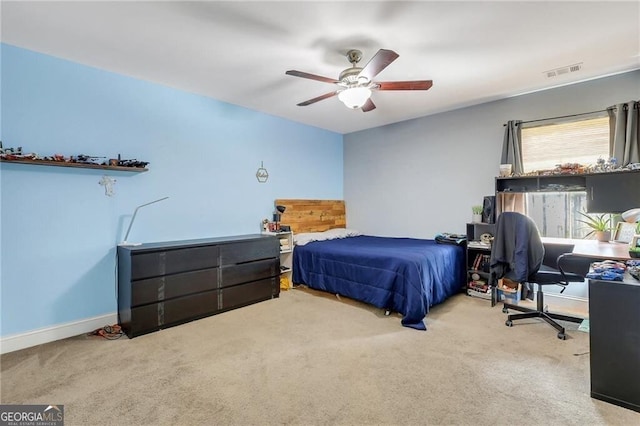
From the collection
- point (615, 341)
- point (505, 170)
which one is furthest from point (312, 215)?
point (615, 341)

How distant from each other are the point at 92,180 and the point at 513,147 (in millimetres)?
4783

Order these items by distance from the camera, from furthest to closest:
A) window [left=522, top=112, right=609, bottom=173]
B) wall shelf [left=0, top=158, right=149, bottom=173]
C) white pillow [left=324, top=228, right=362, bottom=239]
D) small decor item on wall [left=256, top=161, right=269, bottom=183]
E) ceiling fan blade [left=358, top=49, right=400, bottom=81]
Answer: white pillow [left=324, top=228, right=362, bottom=239]
small decor item on wall [left=256, top=161, right=269, bottom=183]
window [left=522, top=112, right=609, bottom=173]
wall shelf [left=0, top=158, right=149, bottom=173]
ceiling fan blade [left=358, top=49, right=400, bottom=81]

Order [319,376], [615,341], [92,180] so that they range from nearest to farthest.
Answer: [615,341]
[319,376]
[92,180]

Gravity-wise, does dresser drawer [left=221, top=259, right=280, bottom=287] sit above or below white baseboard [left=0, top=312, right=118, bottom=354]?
above

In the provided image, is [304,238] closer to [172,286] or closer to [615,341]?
[172,286]

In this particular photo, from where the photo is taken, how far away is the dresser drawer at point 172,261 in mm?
2785

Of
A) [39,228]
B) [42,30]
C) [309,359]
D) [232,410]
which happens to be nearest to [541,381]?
[309,359]

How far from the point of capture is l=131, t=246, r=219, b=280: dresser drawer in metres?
2.79

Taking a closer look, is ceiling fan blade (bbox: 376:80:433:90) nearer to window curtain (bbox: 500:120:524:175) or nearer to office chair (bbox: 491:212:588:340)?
office chair (bbox: 491:212:588:340)

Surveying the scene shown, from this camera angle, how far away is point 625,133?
3.06m

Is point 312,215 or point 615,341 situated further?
point 312,215

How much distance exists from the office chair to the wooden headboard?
2857 millimetres

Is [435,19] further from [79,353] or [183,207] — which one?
[79,353]

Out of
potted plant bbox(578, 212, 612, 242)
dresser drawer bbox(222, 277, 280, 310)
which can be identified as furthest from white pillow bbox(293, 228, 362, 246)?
potted plant bbox(578, 212, 612, 242)
